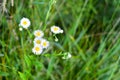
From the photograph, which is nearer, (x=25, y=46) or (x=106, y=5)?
(x=25, y=46)

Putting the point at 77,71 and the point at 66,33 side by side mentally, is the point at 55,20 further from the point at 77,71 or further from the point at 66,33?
the point at 77,71

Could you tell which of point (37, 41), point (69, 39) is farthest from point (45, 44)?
point (69, 39)

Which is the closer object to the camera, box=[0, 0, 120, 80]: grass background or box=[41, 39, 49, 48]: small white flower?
box=[41, 39, 49, 48]: small white flower

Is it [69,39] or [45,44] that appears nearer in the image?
[45,44]

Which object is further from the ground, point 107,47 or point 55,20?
point 55,20

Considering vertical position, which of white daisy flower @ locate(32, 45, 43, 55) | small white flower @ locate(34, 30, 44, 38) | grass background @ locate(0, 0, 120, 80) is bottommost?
white daisy flower @ locate(32, 45, 43, 55)

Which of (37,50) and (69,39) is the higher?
(69,39)

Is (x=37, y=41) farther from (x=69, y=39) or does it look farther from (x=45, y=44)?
(x=69, y=39)

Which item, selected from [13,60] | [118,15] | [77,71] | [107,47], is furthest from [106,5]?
[13,60]
